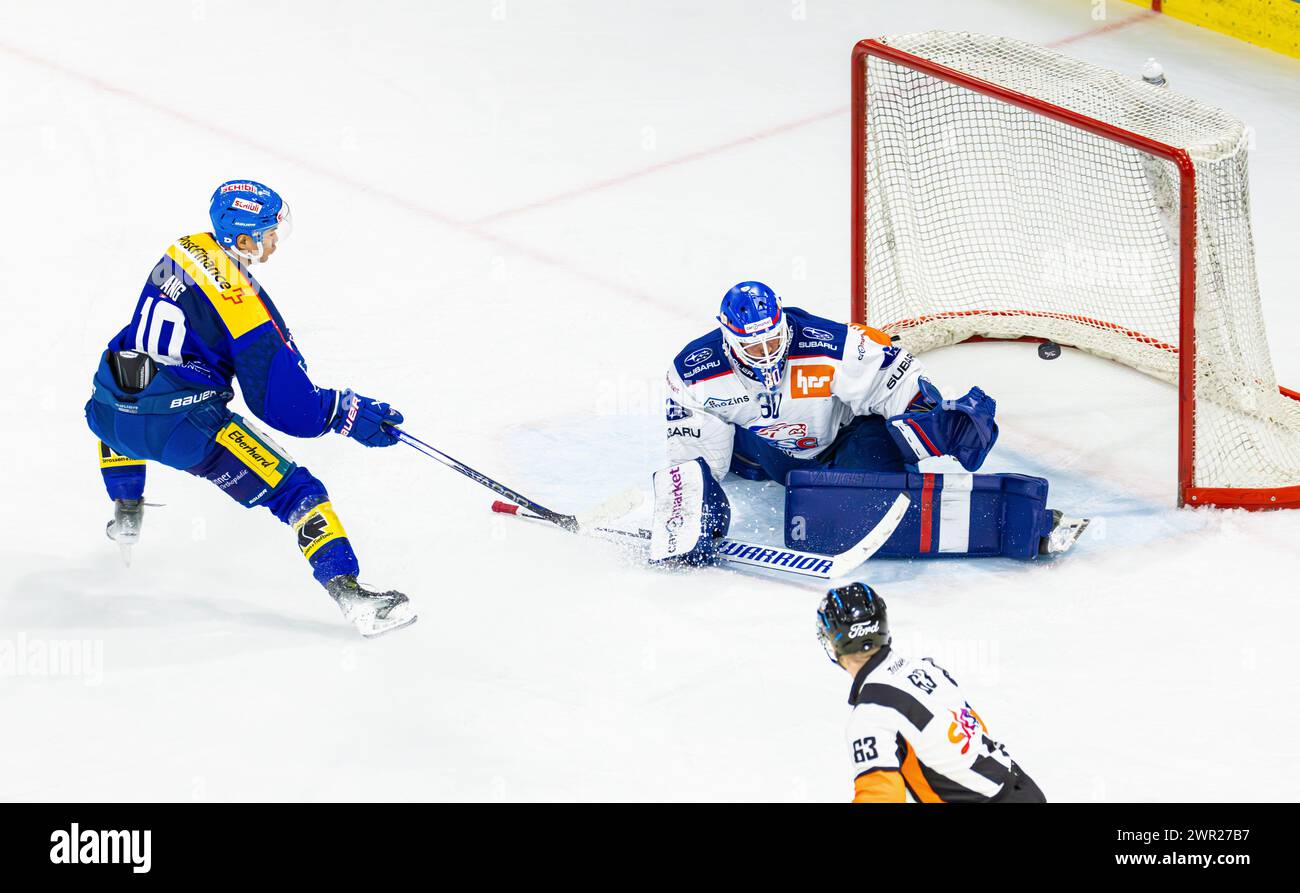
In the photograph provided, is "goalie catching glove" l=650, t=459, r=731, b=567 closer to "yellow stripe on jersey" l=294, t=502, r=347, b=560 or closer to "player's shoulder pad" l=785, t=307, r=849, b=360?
"player's shoulder pad" l=785, t=307, r=849, b=360

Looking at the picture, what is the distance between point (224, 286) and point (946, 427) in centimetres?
190

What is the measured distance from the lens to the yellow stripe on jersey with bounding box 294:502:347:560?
4.84m

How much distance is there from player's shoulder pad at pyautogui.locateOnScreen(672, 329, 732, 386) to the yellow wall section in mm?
4276

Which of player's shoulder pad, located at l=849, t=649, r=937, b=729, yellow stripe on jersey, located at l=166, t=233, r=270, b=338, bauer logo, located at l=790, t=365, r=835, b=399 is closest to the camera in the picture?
player's shoulder pad, located at l=849, t=649, r=937, b=729

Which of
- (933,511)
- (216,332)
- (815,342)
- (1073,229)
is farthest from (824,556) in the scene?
(1073,229)

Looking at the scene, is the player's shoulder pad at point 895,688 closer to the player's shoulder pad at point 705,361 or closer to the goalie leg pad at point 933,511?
the goalie leg pad at point 933,511

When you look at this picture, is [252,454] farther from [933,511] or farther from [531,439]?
[933,511]

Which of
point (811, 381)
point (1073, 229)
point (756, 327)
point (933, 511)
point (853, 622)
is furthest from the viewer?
point (1073, 229)

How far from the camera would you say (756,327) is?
5.08m

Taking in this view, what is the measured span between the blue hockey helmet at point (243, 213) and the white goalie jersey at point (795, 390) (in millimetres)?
1186

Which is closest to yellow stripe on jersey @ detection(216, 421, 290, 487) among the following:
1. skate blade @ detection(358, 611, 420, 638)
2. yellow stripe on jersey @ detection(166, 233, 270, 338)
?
yellow stripe on jersey @ detection(166, 233, 270, 338)

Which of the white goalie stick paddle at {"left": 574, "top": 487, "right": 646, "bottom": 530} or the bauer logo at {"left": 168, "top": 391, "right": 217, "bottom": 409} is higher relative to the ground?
the bauer logo at {"left": 168, "top": 391, "right": 217, "bottom": 409}

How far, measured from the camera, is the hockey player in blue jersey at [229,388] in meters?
4.77

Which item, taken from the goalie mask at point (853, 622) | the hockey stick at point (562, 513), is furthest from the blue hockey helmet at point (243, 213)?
the goalie mask at point (853, 622)
